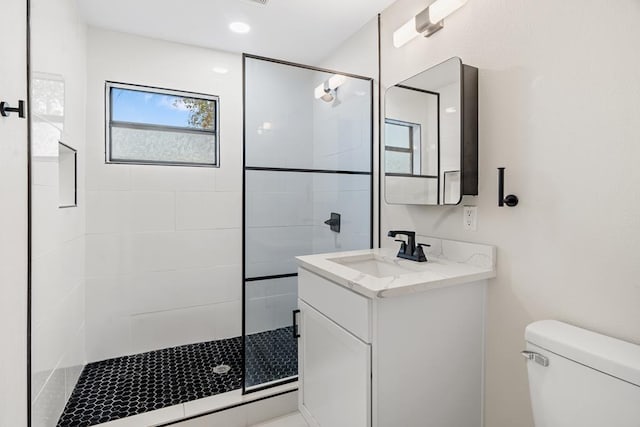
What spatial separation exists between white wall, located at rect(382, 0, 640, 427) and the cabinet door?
631 mm

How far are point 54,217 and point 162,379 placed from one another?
1.21 metres

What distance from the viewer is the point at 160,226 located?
2.57 m

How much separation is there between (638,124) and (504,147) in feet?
1.42

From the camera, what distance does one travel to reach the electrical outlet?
152 centimetres

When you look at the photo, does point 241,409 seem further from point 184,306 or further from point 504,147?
point 504,147

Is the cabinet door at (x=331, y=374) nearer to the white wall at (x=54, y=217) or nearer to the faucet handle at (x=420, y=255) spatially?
the faucet handle at (x=420, y=255)

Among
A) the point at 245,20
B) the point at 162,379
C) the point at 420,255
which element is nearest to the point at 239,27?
the point at 245,20

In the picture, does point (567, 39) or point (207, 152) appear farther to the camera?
point (207, 152)

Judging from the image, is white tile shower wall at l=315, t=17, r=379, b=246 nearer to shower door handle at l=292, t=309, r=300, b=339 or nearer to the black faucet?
the black faucet

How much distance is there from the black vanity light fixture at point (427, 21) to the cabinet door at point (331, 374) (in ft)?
5.02

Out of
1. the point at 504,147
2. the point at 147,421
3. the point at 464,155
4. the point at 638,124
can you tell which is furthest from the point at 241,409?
the point at 638,124

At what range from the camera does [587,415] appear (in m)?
0.97

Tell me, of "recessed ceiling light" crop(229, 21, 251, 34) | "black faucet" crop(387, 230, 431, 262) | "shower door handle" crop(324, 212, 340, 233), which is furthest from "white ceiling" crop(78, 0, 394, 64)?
"black faucet" crop(387, 230, 431, 262)

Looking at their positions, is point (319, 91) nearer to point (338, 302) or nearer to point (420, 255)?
point (420, 255)
